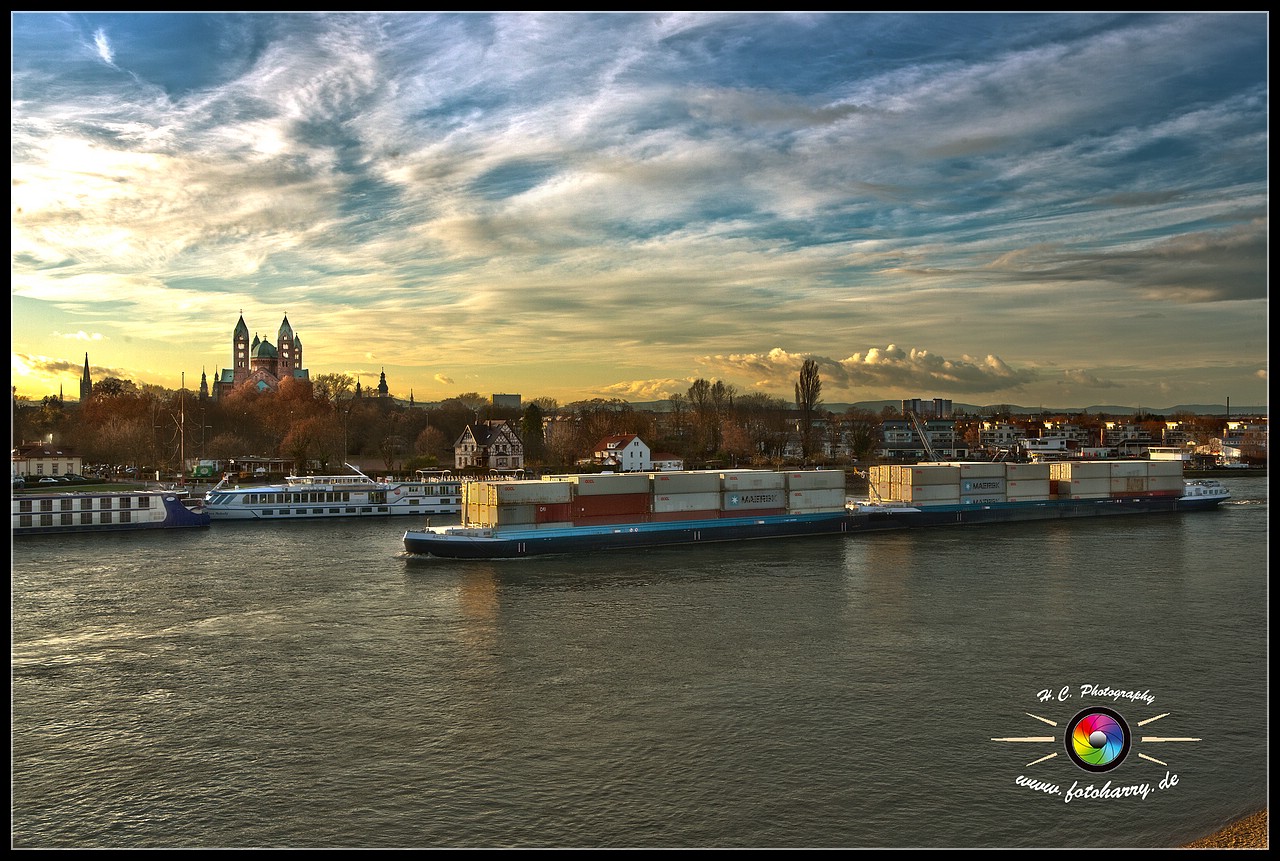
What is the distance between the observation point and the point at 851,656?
16.3 metres

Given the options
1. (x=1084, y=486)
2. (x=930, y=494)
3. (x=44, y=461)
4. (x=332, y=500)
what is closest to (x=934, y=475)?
(x=930, y=494)

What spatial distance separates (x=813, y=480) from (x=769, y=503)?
2521 mm

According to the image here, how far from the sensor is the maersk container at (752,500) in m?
34.8

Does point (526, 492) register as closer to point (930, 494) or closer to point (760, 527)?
point (760, 527)

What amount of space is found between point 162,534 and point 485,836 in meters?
30.1

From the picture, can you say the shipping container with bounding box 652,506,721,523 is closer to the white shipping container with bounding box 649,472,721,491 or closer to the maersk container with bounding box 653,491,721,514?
the maersk container with bounding box 653,491,721,514

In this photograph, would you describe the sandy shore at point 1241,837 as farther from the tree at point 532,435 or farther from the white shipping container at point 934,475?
the tree at point 532,435

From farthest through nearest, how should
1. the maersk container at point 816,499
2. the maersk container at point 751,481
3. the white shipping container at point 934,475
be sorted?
1. the white shipping container at point 934,475
2. the maersk container at point 816,499
3. the maersk container at point 751,481

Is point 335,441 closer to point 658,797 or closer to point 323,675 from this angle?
point 323,675

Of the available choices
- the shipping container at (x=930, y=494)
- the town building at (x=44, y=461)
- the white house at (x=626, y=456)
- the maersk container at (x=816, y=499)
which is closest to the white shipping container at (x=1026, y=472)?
the shipping container at (x=930, y=494)

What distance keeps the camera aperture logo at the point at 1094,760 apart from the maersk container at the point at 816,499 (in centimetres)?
2398

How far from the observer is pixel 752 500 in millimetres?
35438

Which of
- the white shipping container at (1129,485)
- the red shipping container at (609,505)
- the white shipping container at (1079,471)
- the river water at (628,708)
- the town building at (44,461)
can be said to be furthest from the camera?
the town building at (44,461)

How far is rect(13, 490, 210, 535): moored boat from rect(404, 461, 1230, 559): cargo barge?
10.9 meters
